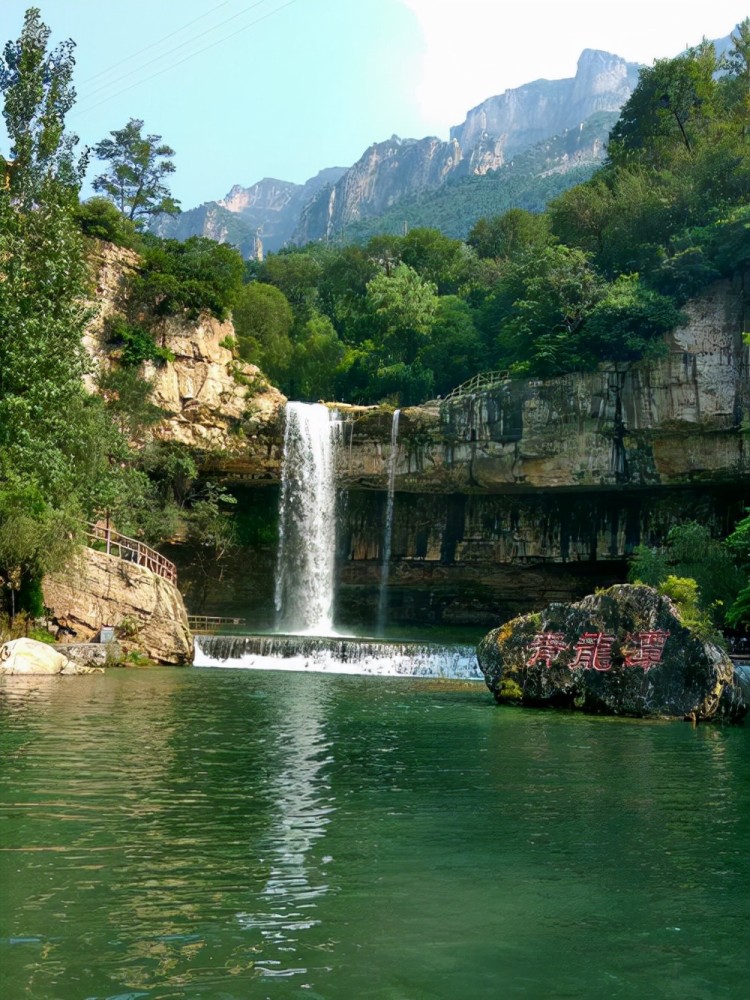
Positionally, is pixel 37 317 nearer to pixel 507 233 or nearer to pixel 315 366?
pixel 315 366

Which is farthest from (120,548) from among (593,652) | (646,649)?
(646,649)

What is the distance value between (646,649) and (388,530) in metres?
22.9

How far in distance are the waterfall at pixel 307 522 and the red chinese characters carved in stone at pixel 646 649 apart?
70.7 ft

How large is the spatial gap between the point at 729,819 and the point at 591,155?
148345 millimetres

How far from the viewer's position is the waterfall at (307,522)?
38.4 meters

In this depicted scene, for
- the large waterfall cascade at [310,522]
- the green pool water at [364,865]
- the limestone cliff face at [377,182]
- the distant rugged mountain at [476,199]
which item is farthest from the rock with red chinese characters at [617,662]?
the limestone cliff face at [377,182]

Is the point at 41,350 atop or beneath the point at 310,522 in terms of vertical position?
atop

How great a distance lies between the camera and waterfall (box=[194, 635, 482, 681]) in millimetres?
26078

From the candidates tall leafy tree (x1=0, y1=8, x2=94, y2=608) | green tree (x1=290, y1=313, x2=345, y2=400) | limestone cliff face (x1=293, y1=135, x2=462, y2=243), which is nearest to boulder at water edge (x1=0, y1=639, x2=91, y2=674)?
tall leafy tree (x1=0, y1=8, x2=94, y2=608)

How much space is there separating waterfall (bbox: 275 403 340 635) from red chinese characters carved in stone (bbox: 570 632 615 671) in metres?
20.9

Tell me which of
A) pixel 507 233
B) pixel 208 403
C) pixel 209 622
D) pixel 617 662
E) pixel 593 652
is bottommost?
pixel 209 622

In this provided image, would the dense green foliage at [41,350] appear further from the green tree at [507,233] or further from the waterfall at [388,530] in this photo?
the green tree at [507,233]

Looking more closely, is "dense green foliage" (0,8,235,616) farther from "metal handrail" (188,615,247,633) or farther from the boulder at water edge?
"metal handrail" (188,615,247,633)

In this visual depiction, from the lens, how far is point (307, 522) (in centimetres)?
3938
